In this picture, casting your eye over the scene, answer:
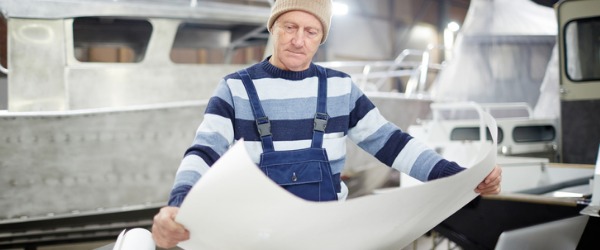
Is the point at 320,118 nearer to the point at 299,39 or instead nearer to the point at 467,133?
the point at 299,39

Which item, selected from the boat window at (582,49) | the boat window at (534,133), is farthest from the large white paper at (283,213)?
the boat window at (534,133)

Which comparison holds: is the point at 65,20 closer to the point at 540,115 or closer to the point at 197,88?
the point at 197,88

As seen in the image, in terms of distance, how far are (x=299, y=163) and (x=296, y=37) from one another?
0.72 feet

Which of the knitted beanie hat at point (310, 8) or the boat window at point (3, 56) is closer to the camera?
the knitted beanie hat at point (310, 8)

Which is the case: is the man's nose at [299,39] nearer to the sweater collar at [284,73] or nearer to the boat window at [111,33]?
the sweater collar at [284,73]

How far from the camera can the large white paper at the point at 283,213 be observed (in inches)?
21.6

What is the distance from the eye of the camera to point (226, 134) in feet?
2.77

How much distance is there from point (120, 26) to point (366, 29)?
8.34 m

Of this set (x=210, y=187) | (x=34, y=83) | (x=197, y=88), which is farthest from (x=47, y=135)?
(x=210, y=187)

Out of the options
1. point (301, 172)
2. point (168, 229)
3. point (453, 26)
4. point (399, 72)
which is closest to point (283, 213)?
point (168, 229)

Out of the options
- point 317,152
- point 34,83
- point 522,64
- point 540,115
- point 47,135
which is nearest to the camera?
point 317,152

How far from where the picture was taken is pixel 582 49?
3150 millimetres

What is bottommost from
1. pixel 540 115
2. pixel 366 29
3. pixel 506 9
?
pixel 540 115

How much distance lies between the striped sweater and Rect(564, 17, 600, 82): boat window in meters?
2.67
